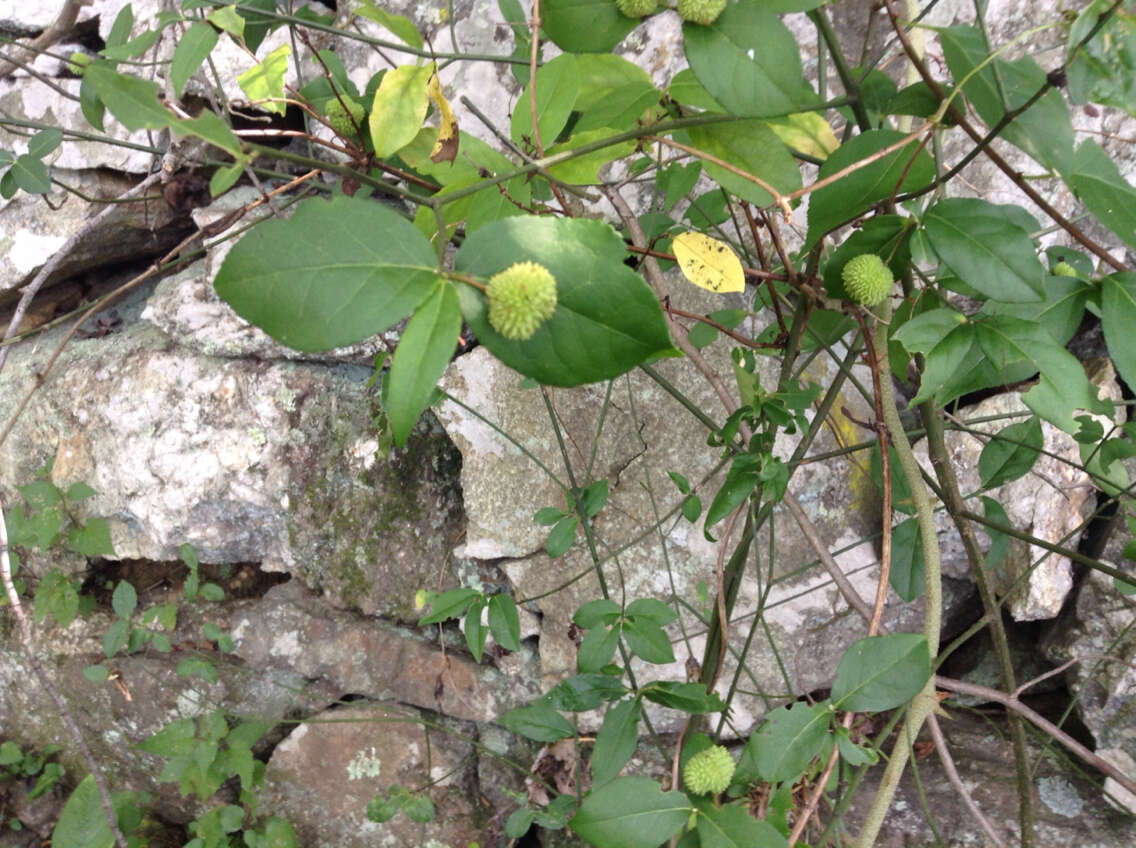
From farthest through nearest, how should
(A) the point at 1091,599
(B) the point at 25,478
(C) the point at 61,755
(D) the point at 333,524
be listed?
1. (C) the point at 61,755
2. (B) the point at 25,478
3. (D) the point at 333,524
4. (A) the point at 1091,599

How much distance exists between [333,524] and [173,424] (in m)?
0.50

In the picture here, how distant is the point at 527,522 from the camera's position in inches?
69.8

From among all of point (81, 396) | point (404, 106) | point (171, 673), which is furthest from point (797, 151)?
point (171, 673)

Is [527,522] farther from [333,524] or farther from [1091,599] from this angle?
[1091,599]

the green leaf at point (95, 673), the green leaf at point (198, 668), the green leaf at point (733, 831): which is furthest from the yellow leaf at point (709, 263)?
the green leaf at point (95, 673)

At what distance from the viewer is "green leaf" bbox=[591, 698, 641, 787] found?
1.03 meters

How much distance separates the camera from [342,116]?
1.07m

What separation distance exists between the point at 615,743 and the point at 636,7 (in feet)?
2.86

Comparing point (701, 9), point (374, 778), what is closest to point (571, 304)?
point (701, 9)

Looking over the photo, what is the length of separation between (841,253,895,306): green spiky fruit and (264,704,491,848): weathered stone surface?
1.68 metres

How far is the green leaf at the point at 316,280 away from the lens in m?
0.52

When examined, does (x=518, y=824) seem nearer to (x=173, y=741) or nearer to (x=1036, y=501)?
(x=173, y=741)

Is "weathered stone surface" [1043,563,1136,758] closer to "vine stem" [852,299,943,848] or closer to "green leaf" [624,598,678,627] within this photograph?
"vine stem" [852,299,943,848]

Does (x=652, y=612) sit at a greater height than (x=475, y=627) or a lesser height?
greater
